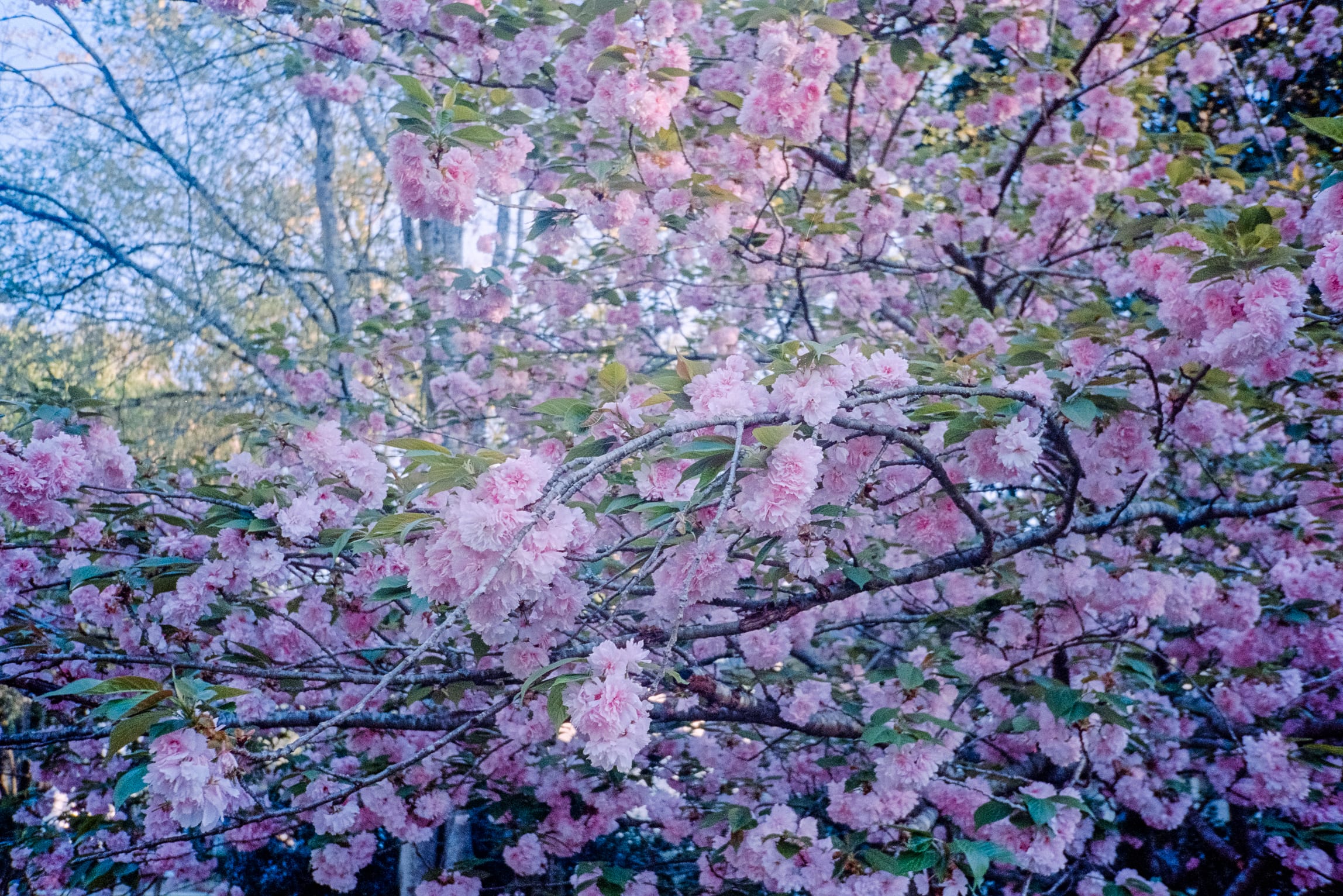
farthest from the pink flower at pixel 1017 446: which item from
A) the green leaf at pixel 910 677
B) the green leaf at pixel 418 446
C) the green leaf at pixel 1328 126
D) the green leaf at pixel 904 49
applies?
the green leaf at pixel 904 49

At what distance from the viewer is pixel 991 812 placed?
241cm

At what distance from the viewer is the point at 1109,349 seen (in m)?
2.54

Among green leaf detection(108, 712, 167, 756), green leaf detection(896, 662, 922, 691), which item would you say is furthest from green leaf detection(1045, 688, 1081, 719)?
green leaf detection(108, 712, 167, 756)

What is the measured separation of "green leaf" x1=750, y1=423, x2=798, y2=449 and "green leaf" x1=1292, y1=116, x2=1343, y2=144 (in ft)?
3.77

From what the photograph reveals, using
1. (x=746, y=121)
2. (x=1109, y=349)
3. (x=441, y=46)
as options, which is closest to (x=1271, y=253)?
(x=1109, y=349)

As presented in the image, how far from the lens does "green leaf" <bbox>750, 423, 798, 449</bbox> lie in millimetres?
1510

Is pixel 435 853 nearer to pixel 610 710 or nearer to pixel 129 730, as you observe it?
pixel 129 730

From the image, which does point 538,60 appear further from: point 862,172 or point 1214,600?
point 1214,600

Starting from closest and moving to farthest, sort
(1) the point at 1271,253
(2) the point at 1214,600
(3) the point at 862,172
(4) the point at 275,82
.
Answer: (1) the point at 1271,253 → (2) the point at 1214,600 → (3) the point at 862,172 → (4) the point at 275,82

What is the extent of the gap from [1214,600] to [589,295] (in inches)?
131

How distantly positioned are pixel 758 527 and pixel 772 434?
0.64 feet

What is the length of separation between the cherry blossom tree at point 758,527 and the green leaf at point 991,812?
0.5 inches

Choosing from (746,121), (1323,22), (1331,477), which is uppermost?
(1323,22)

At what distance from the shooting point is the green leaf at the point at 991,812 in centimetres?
238
